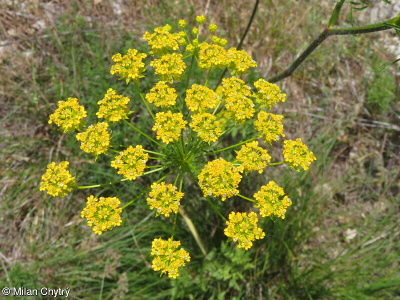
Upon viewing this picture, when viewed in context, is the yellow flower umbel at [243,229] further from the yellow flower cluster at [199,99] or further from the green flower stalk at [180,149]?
the yellow flower cluster at [199,99]

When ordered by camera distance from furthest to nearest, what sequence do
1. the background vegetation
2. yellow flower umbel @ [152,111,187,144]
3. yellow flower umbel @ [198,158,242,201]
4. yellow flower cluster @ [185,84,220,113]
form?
the background vegetation, yellow flower cluster @ [185,84,220,113], yellow flower umbel @ [152,111,187,144], yellow flower umbel @ [198,158,242,201]

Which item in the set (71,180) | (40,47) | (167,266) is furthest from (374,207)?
(40,47)

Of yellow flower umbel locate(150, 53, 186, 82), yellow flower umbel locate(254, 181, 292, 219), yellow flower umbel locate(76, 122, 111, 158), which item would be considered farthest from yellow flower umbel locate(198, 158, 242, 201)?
yellow flower umbel locate(150, 53, 186, 82)

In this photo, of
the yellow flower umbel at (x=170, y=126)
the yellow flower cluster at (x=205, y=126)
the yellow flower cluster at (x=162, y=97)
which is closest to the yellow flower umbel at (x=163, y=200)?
the yellow flower umbel at (x=170, y=126)

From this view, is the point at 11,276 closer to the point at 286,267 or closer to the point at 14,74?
the point at 14,74

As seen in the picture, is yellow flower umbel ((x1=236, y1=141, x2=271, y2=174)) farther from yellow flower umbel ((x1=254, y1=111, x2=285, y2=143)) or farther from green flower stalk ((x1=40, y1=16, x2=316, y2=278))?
yellow flower umbel ((x1=254, y1=111, x2=285, y2=143))

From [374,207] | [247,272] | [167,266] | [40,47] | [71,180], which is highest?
[40,47]

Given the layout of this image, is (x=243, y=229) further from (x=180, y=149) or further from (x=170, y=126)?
(x=170, y=126)

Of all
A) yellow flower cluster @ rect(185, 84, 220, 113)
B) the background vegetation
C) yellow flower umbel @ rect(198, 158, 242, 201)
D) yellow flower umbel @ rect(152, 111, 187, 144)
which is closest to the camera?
yellow flower umbel @ rect(198, 158, 242, 201)
